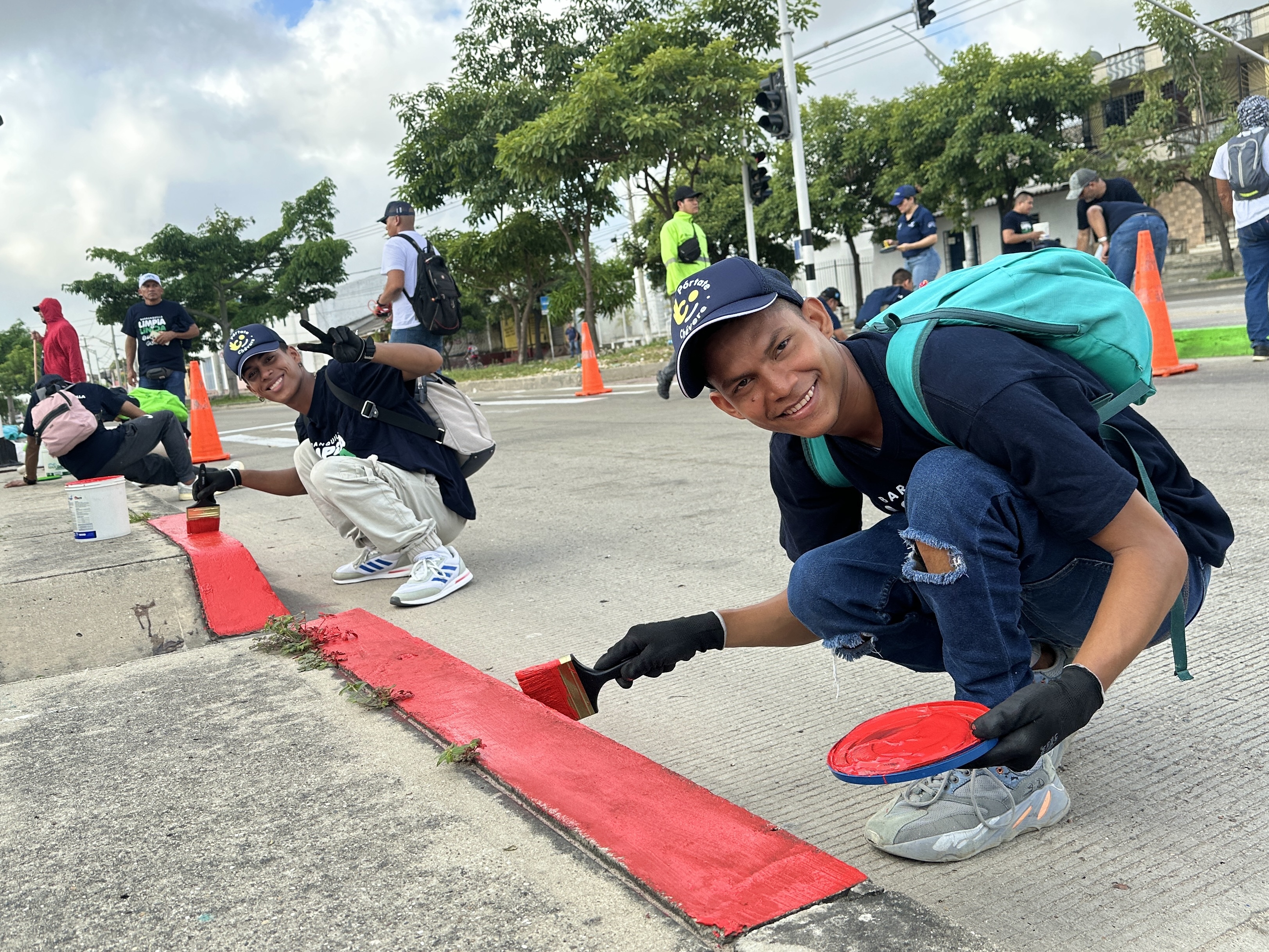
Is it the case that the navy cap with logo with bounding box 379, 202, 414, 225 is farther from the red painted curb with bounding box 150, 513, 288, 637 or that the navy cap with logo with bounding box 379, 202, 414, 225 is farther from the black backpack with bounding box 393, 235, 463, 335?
the red painted curb with bounding box 150, 513, 288, 637

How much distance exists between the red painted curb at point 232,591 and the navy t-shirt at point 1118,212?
7457 mm

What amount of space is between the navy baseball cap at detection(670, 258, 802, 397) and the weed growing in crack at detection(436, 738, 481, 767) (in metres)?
0.85

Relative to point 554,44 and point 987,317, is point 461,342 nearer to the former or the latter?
point 554,44

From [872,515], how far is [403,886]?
3.30 m

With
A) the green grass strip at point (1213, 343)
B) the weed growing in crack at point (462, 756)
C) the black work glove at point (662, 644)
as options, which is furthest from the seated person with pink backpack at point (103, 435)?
the green grass strip at point (1213, 343)

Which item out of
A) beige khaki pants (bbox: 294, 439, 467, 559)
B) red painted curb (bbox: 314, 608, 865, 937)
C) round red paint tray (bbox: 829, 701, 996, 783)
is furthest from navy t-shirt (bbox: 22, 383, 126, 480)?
round red paint tray (bbox: 829, 701, 996, 783)

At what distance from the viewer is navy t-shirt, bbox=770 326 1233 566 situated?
1.54m

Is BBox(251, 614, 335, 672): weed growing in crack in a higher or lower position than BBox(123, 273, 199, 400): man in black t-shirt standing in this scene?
lower

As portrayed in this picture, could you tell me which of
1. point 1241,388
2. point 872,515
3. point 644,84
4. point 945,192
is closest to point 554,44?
point 644,84

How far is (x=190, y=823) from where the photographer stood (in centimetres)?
198

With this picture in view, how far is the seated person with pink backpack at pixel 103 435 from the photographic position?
6582 mm

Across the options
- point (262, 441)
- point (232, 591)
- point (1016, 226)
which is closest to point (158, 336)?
point (262, 441)

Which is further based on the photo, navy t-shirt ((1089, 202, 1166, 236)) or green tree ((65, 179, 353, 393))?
green tree ((65, 179, 353, 393))

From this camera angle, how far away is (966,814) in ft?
5.93
